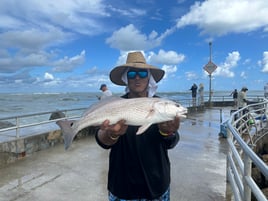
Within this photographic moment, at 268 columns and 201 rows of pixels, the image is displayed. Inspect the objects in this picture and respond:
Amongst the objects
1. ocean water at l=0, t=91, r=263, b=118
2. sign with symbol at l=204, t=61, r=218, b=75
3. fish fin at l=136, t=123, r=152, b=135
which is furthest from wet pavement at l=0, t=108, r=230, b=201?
sign with symbol at l=204, t=61, r=218, b=75

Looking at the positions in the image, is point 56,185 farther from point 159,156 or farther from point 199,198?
point 159,156

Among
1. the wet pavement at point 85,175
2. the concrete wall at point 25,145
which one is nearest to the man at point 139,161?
the wet pavement at point 85,175

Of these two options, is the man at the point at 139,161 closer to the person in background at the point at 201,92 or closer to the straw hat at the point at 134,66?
the straw hat at the point at 134,66

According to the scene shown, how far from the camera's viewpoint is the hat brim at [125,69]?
2.45 m

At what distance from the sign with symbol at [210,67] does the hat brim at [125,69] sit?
1983cm

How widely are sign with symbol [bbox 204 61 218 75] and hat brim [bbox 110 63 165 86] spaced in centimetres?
1983

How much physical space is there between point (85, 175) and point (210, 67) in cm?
1776

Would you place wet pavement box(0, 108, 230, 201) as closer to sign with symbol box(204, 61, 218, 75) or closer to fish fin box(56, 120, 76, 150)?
fish fin box(56, 120, 76, 150)

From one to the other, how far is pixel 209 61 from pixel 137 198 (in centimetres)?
2086

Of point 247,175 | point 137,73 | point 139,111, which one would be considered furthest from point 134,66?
point 247,175

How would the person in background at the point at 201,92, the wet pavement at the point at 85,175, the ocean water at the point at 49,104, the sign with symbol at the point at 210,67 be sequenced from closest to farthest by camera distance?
1. the wet pavement at the point at 85,175
2. the sign with symbol at the point at 210,67
3. the person in background at the point at 201,92
4. the ocean water at the point at 49,104

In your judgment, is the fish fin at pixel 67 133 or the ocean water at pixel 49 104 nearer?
the fish fin at pixel 67 133

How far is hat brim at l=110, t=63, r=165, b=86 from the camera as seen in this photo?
2449mm

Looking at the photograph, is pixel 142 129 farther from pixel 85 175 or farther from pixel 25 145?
pixel 25 145
